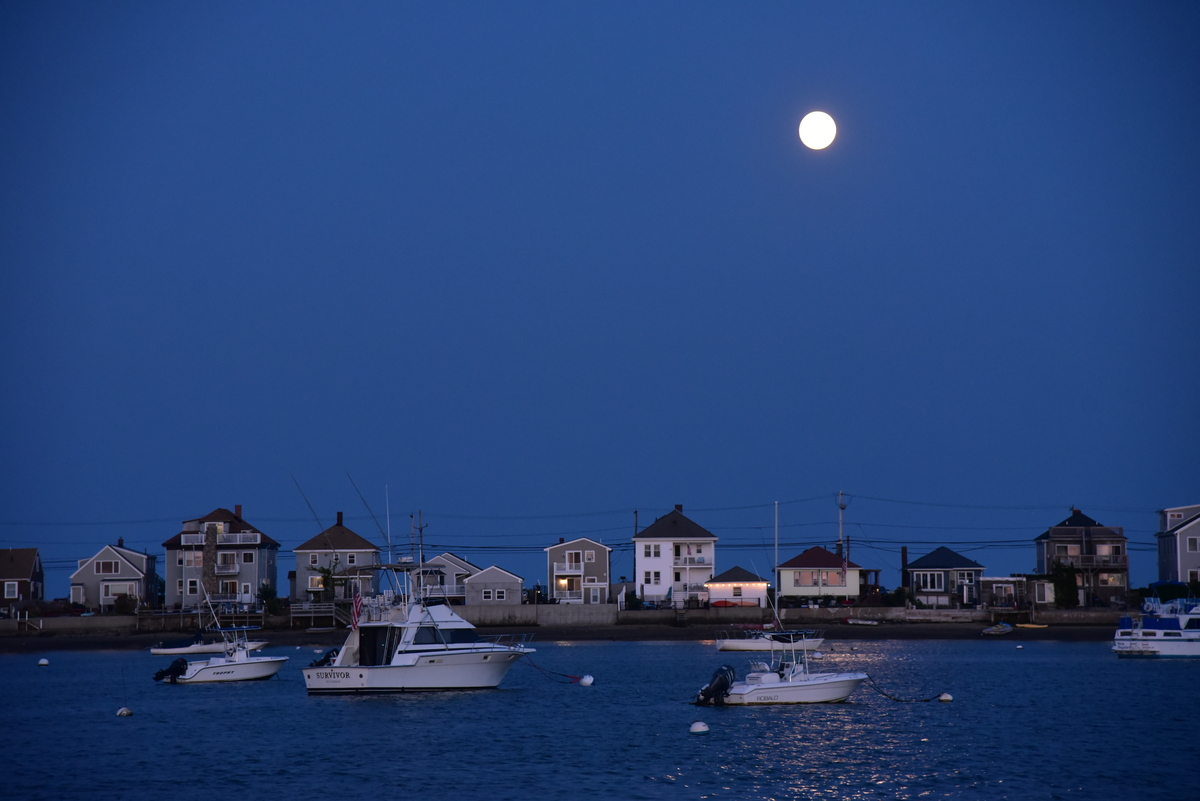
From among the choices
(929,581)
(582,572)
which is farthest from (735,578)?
(929,581)

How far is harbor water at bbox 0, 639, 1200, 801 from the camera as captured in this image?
104ft

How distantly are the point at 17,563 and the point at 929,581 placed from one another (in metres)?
83.0

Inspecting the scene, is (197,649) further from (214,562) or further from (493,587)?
(493,587)

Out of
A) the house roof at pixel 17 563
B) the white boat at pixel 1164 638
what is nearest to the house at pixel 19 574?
the house roof at pixel 17 563

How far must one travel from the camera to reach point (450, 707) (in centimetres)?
4703

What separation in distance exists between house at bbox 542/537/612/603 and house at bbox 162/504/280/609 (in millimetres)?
25057

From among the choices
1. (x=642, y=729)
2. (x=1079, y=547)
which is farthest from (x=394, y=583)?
(x=1079, y=547)

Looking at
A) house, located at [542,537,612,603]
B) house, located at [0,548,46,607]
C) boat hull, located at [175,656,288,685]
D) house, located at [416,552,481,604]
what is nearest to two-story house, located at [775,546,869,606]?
house, located at [542,537,612,603]

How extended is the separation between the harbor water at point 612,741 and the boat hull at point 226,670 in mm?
631

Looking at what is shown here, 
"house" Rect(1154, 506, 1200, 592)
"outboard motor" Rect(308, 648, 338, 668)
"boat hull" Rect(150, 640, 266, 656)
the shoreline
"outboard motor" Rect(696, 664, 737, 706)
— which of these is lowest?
the shoreline

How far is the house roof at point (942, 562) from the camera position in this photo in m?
110

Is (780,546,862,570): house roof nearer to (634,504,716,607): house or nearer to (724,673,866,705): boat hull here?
(634,504,716,607): house

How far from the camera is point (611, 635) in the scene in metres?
91.6

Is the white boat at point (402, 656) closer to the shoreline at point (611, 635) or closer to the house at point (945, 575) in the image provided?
the shoreline at point (611, 635)
